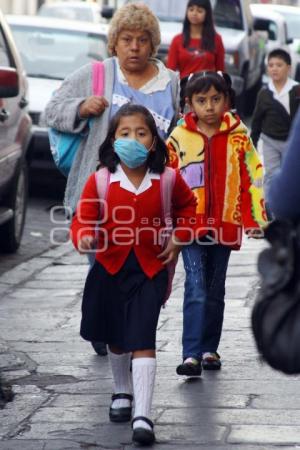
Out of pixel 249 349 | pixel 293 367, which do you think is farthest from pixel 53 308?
pixel 293 367

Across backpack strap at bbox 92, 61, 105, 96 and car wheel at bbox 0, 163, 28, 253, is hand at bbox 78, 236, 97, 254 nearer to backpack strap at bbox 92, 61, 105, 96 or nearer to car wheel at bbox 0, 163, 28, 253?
backpack strap at bbox 92, 61, 105, 96

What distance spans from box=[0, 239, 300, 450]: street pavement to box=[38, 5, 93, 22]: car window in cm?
2088

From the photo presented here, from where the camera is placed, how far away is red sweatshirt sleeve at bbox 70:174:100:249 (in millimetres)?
6086

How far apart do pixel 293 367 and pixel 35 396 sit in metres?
3.07

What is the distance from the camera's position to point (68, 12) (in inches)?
1210

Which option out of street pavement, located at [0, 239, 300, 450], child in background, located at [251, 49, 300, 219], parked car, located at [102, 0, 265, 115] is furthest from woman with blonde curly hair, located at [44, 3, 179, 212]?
parked car, located at [102, 0, 265, 115]

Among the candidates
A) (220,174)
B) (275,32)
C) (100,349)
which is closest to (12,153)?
(100,349)

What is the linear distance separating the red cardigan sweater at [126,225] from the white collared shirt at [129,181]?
0.05 feet

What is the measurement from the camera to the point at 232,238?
741 cm

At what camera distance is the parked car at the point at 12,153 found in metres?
10.9

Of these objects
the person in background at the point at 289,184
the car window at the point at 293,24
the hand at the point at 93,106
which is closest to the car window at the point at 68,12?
the car window at the point at 293,24

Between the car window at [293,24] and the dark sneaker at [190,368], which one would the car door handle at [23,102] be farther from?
the car window at [293,24]

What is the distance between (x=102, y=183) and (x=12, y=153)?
4.93 m

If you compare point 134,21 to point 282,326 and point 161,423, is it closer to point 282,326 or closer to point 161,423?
point 161,423
